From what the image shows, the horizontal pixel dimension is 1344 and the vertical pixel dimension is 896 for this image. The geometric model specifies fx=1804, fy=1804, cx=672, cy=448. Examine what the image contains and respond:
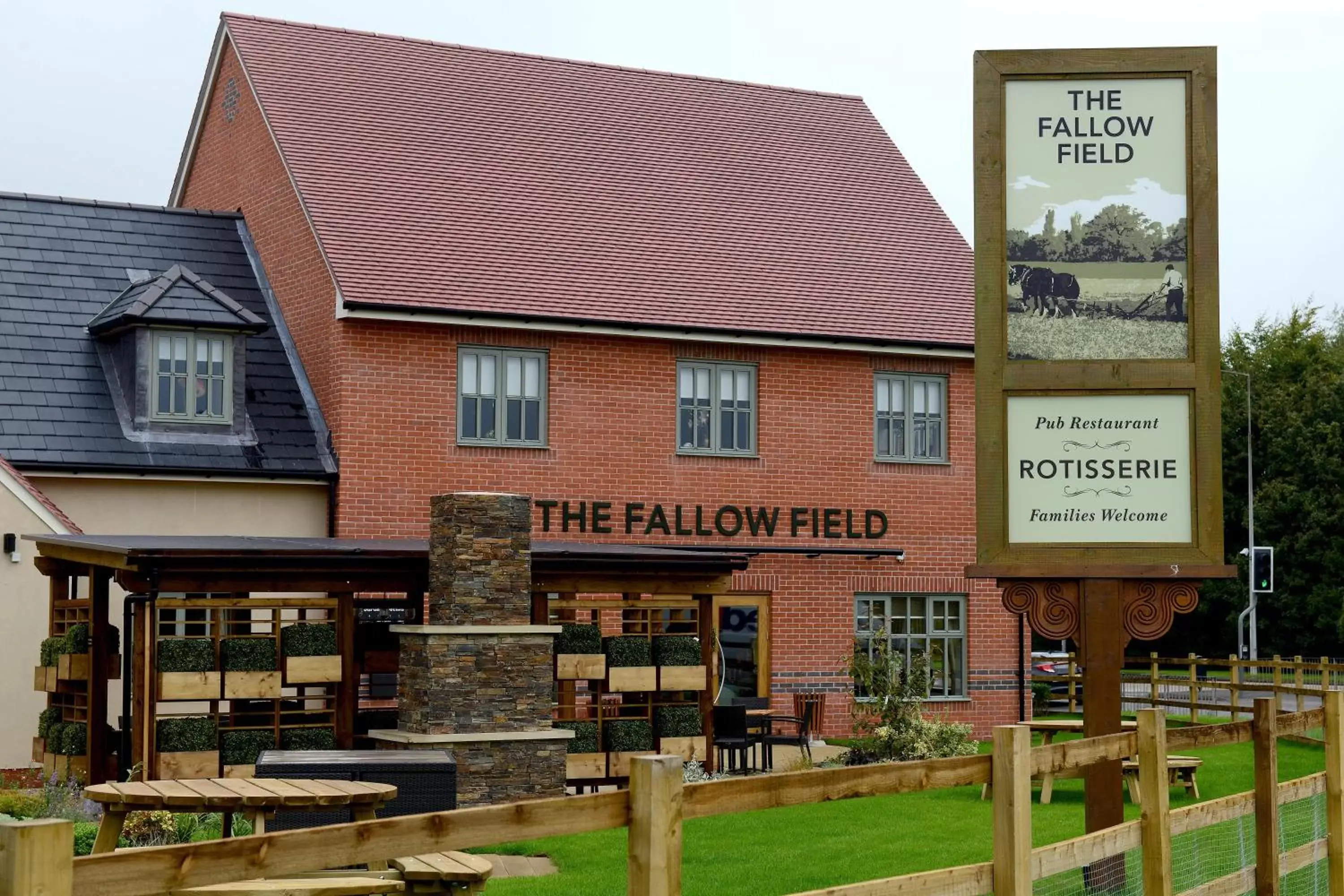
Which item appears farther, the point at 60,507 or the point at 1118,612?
the point at 60,507

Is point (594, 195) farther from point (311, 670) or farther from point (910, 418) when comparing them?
point (311, 670)

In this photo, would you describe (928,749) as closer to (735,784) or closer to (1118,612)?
(1118,612)

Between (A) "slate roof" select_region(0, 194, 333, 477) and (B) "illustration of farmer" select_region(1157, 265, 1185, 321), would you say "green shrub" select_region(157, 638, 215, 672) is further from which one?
(B) "illustration of farmer" select_region(1157, 265, 1185, 321)

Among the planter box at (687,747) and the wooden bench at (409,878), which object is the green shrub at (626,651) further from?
the wooden bench at (409,878)

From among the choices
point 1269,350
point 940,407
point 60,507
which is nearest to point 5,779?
point 60,507

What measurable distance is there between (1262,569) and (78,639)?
3080cm

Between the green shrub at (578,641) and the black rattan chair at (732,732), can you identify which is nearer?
the green shrub at (578,641)

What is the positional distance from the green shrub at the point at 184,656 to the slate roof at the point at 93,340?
587 cm

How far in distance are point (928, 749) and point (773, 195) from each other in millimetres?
Answer: 10973

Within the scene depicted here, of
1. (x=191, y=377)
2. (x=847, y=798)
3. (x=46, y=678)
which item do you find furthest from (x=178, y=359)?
(x=847, y=798)

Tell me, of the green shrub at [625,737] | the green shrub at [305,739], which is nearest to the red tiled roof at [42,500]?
the green shrub at [305,739]

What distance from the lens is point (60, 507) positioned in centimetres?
2144

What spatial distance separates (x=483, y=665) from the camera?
15.6m

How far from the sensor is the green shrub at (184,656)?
1609cm
